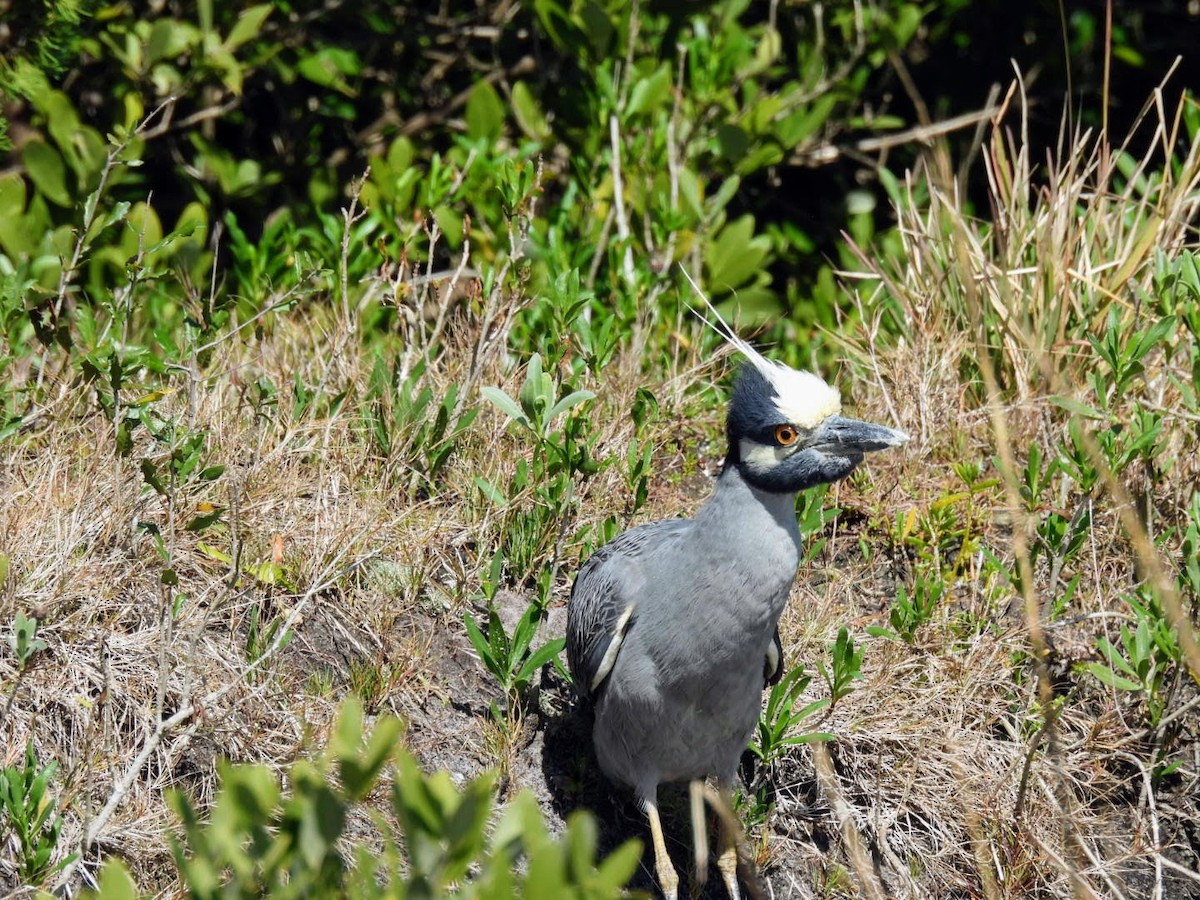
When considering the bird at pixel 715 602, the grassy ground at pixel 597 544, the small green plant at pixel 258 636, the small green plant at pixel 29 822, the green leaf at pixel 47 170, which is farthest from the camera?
the green leaf at pixel 47 170

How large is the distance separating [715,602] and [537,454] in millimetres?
984

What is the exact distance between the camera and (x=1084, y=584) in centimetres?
463

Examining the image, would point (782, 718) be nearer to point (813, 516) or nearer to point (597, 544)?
point (813, 516)

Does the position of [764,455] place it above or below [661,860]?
above

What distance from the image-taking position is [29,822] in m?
3.23

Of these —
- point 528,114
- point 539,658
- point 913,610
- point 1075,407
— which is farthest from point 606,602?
point 528,114

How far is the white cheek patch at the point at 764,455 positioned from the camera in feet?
12.0

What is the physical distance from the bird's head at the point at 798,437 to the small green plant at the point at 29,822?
6.41 feet

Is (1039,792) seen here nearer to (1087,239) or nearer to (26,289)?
(1087,239)

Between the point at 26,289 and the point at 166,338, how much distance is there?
0.46m

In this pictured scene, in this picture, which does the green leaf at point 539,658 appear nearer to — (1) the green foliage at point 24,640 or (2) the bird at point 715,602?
(2) the bird at point 715,602

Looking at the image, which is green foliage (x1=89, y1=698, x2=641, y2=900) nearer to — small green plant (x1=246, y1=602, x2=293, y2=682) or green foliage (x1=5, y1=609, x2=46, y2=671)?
green foliage (x1=5, y1=609, x2=46, y2=671)

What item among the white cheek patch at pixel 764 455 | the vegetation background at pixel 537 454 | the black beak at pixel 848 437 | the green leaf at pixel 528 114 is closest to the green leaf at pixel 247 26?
the vegetation background at pixel 537 454

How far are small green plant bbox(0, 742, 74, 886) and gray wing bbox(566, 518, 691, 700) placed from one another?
1.45m
